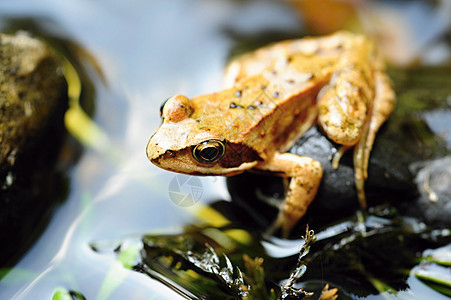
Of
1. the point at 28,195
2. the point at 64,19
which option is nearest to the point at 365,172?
the point at 28,195

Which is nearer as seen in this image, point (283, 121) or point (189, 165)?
point (189, 165)

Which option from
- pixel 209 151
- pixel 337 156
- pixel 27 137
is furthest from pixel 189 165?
pixel 27 137

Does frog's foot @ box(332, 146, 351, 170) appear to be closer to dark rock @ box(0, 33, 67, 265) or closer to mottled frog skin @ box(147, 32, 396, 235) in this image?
mottled frog skin @ box(147, 32, 396, 235)

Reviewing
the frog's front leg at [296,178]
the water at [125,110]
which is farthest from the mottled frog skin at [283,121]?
the water at [125,110]

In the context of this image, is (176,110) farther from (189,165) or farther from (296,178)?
(296,178)

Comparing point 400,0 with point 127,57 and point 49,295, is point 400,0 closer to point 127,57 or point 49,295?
point 127,57
